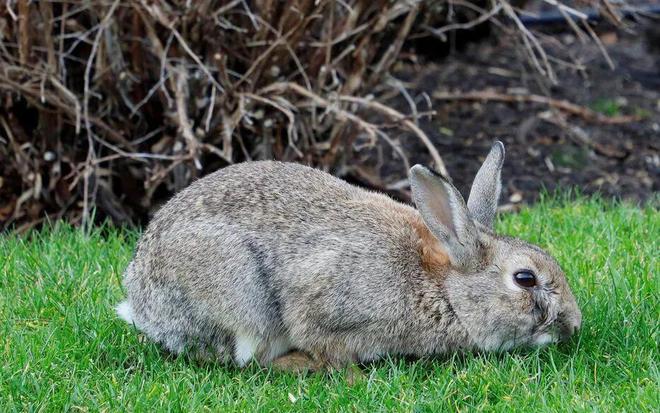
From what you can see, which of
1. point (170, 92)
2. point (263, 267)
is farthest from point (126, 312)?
point (170, 92)

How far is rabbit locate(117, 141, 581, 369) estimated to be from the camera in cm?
443

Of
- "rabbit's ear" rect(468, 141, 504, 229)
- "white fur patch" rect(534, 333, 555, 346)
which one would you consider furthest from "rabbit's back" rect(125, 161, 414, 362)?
"white fur patch" rect(534, 333, 555, 346)

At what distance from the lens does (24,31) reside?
20.7 ft

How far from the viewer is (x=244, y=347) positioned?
4.51m

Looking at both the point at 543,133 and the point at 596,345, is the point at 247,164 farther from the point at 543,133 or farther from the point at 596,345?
the point at 543,133

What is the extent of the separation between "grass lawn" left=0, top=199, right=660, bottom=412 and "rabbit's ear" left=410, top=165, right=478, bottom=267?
1.47 ft

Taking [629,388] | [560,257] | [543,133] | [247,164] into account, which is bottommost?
[543,133]

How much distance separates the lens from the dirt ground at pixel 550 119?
806cm

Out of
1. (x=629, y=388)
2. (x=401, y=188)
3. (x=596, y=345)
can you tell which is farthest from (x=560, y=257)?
(x=401, y=188)

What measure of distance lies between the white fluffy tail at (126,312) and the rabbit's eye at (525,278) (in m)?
1.69

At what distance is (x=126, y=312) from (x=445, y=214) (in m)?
1.49

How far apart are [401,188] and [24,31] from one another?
9.00 ft

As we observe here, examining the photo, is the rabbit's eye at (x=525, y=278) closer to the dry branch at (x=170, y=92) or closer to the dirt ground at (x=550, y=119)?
the dry branch at (x=170, y=92)

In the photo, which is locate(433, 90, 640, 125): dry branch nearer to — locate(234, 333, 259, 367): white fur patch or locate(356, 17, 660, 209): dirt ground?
locate(356, 17, 660, 209): dirt ground
